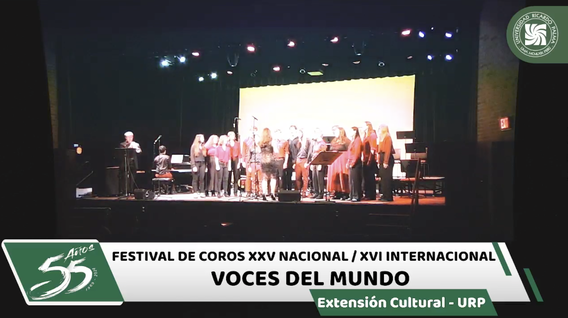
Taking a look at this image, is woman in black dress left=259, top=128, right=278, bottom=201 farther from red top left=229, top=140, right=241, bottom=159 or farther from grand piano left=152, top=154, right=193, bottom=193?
grand piano left=152, top=154, right=193, bottom=193

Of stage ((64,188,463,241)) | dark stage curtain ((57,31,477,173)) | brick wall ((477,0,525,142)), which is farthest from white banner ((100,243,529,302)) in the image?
dark stage curtain ((57,31,477,173))

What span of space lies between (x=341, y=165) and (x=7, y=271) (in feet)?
16.4

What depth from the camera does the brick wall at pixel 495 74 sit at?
4797 mm

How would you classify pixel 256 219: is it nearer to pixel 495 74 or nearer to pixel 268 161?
pixel 268 161

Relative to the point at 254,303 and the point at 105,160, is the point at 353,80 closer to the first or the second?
the point at 105,160

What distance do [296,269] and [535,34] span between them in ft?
10.4

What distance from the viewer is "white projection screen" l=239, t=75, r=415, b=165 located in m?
8.58

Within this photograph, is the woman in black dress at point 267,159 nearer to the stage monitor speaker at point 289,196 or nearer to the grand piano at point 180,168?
the stage monitor speaker at point 289,196

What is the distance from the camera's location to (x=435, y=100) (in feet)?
29.7

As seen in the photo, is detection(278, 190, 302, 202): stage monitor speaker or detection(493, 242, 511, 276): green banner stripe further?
detection(278, 190, 302, 202): stage monitor speaker

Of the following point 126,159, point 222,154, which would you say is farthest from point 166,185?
point 222,154

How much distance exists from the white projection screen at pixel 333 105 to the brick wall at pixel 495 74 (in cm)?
300

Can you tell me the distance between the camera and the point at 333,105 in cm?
898

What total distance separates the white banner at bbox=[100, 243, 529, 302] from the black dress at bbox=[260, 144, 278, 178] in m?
3.03
